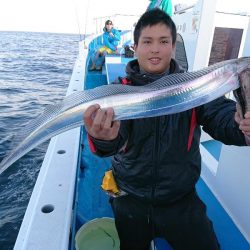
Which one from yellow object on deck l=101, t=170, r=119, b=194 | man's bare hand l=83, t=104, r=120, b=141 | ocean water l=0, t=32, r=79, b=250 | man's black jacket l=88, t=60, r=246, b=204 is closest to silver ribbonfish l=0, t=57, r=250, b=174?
man's bare hand l=83, t=104, r=120, b=141

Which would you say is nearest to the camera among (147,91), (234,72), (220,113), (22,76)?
(234,72)

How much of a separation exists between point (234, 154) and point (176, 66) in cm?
102

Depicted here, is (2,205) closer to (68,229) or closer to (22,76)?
(68,229)

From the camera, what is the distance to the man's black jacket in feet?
6.38

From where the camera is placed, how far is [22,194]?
454 centimetres

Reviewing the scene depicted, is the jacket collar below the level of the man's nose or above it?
below

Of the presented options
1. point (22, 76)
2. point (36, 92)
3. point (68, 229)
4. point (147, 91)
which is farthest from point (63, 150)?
point (22, 76)

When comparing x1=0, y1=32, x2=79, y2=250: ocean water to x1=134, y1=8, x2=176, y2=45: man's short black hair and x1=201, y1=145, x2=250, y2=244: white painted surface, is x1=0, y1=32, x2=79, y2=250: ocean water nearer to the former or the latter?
x1=134, y1=8, x2=176, y2=45: man's short black hair

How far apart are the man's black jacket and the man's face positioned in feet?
0.35

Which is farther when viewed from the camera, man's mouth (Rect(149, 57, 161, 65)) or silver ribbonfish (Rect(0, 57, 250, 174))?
man's mouth (Rect(149, 57, 161, 65))

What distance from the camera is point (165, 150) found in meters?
1.94

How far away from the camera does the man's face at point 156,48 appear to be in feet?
6.68

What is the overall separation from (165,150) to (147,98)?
1.66 ft

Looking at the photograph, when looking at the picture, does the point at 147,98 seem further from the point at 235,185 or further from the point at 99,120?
the point at 235,185
